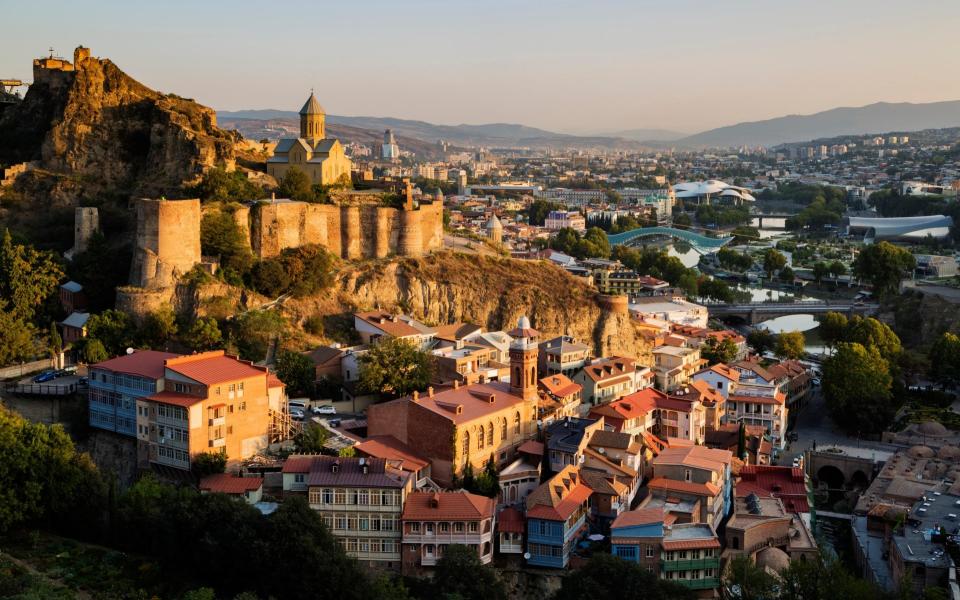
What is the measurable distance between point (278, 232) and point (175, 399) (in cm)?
841

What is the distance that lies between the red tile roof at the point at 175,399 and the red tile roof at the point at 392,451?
290cm

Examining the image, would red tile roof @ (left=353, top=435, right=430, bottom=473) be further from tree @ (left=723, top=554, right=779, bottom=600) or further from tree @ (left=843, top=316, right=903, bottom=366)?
tree @ (left=843, top=316, right=903, bottom=366)

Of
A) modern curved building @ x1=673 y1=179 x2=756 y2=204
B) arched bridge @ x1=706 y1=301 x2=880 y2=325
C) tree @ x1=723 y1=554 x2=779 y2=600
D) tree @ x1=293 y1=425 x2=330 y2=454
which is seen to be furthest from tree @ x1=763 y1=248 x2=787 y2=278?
modern curved building @ x1=673 y1=179 x2=756 y2=204

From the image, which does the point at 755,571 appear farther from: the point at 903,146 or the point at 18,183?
the point at 903,146

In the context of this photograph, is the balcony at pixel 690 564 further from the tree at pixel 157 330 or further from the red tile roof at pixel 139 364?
the tree at pixel 157 330

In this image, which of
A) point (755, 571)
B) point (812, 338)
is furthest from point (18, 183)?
point (812, 338)

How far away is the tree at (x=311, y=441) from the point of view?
1878 centimetres

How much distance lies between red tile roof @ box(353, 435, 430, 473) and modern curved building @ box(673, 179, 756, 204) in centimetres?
8805

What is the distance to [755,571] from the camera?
15.8 meters

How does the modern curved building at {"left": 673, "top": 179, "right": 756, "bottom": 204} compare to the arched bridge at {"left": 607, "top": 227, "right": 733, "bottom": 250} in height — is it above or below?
above

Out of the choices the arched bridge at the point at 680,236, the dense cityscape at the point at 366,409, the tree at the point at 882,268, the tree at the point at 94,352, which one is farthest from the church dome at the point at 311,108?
the arched bridge at the point at 680,236

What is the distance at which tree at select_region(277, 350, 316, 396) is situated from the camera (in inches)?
875

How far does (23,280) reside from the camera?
23.4 m

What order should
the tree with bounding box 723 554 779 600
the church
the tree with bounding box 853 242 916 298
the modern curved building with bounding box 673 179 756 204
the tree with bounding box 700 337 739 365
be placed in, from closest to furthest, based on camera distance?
the tree with bounding box 723 554 779 600
the church
the tree with bounding box 700 337 739 365
the tree with bounding box 853 242 916 298
the modern curved building with bounding box 673 179 756 204
